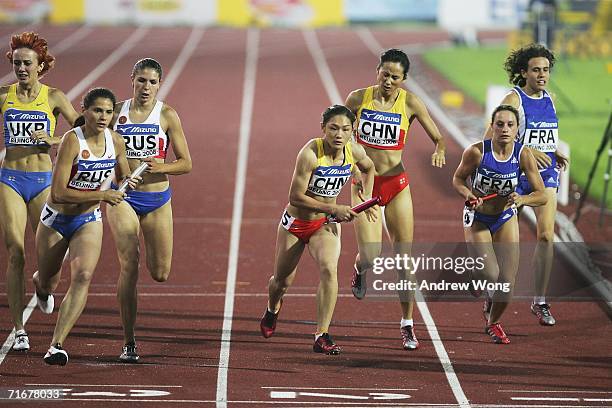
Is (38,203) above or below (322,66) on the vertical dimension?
below

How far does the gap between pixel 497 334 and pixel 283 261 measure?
1.78m

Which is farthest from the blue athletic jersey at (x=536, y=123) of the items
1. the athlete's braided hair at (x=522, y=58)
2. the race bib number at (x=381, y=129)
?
the race bib number at (x=381, y=129)

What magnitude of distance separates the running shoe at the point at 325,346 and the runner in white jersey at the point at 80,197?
5.70 feet

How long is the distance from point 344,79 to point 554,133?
1838 cm

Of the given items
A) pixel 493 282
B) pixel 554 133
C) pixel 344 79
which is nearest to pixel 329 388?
pixel 493 282

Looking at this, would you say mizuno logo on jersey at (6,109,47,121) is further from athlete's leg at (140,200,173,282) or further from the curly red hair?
athlete's leg at (140,200,173,282)

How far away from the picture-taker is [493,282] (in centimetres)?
1017

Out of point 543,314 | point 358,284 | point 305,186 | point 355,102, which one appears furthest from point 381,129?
point 543,314

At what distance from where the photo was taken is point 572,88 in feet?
90.6

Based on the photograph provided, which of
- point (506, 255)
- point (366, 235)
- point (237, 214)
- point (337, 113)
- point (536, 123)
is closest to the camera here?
point (337, 113)

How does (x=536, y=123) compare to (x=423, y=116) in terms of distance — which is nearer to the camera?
(x=423, y=116)

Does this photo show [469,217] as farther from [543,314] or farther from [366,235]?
[543,314]

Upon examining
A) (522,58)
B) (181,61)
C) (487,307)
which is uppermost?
(181,61)

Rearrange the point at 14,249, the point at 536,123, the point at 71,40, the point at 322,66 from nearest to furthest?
the point at 14,249 < the point at 536,123 < the point at 322,66 < the point at 71,40
